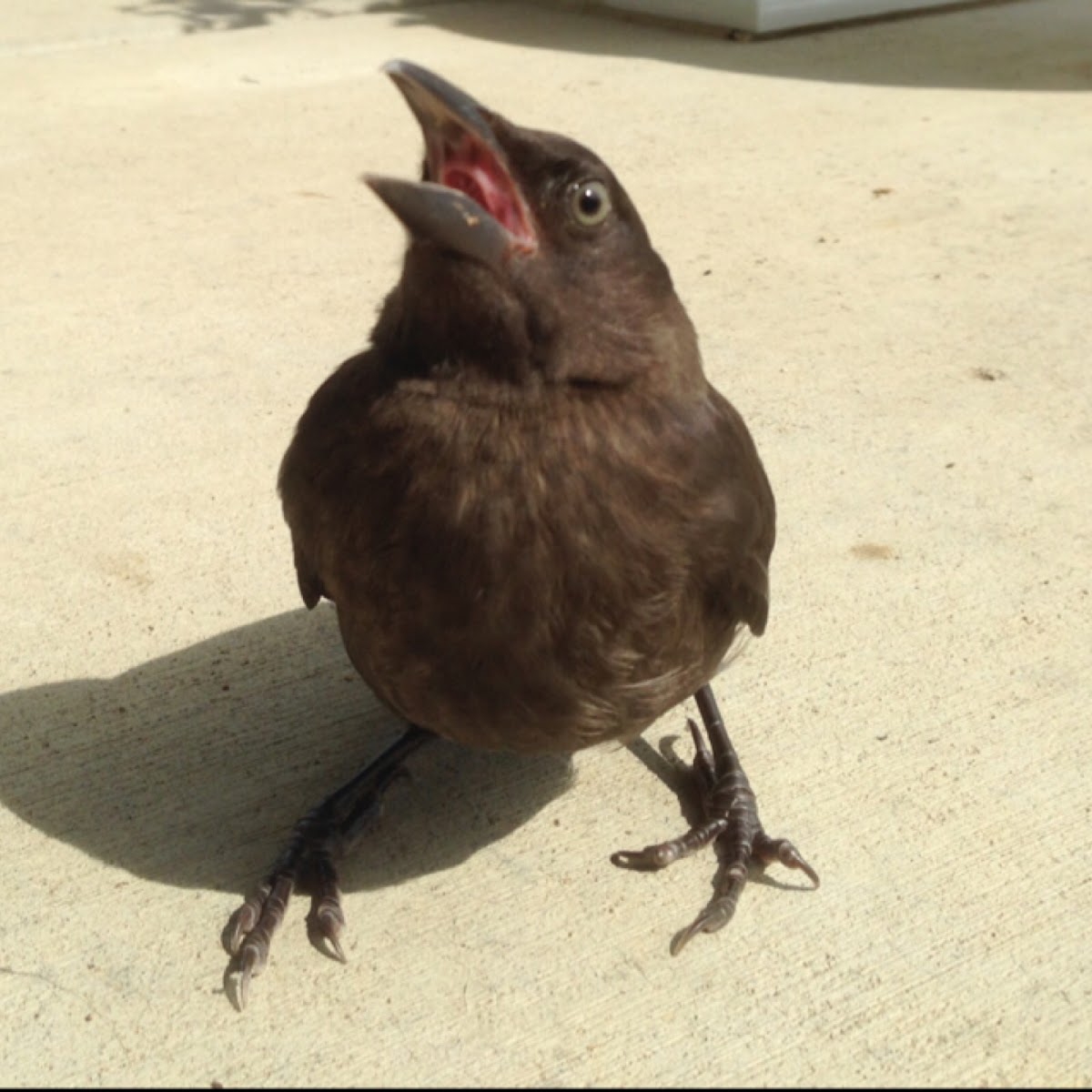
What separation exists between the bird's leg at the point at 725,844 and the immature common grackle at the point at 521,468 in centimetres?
36

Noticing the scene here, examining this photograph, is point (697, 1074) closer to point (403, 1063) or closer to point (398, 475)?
point (403, 1063)

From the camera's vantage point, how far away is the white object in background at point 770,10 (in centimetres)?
906

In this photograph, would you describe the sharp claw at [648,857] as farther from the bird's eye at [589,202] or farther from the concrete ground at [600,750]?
the bird's eye at [589,202]

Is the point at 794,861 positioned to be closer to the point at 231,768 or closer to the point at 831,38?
the point at 231,768

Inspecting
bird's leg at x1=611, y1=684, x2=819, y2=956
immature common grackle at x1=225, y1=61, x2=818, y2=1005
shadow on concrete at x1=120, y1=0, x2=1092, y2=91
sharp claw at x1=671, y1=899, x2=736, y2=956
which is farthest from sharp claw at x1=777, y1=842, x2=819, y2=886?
shadow on concrete at x1=120, y1=0, x2=1092, y2=91

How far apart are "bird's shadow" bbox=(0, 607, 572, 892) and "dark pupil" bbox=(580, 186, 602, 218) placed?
1.23 metres

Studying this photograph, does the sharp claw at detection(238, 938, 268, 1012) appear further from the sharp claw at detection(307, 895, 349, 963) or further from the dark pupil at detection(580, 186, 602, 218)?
the dark pupil at detection(580, 186, 602, 218)

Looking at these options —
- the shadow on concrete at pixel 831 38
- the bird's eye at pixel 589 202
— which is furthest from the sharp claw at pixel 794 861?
the shadow on concrete at pixel 831 38

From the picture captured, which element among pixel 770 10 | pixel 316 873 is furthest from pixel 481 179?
pixel 770 10

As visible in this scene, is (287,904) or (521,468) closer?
(521,468)

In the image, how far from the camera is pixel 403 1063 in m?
2.61

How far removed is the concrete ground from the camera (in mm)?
2719

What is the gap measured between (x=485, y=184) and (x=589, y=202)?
6.3 inches

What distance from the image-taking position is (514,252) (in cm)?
250
